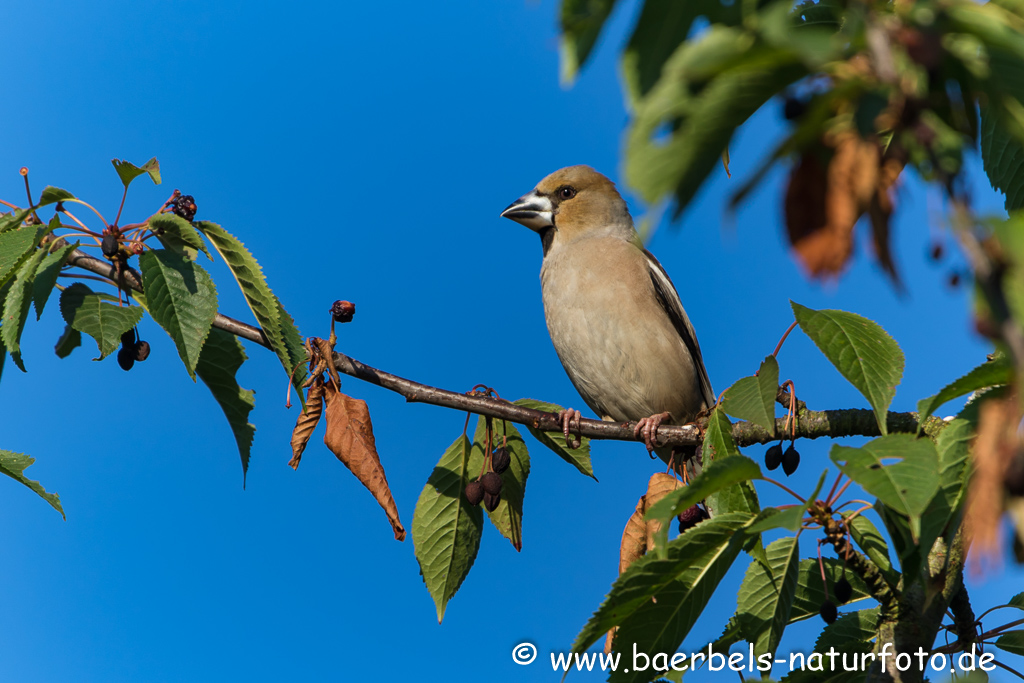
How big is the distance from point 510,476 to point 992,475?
3443 mm

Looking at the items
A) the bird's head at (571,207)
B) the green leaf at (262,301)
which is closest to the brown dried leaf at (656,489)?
the green leaf at (262,301)

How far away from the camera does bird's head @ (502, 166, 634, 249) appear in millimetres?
8359

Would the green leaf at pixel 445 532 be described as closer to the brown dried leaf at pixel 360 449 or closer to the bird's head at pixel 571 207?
the brown dried leaf at pixel 360 449

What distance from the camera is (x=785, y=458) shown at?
4.21 m

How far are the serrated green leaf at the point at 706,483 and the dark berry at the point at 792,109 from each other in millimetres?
1117

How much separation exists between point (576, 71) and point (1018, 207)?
303cm

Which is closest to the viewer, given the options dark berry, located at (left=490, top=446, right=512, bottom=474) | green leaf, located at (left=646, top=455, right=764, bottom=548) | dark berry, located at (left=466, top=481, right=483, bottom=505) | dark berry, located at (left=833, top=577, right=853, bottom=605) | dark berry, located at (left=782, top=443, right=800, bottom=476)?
green leaf, located at (left=646, top=455, right=764, bottom=548)

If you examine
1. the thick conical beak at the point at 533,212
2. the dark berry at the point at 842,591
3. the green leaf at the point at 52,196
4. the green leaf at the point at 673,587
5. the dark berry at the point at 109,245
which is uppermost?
the thick conical beak at the point at 533,212

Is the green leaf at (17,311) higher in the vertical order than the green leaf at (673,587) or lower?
higher

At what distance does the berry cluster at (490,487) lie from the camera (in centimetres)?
436

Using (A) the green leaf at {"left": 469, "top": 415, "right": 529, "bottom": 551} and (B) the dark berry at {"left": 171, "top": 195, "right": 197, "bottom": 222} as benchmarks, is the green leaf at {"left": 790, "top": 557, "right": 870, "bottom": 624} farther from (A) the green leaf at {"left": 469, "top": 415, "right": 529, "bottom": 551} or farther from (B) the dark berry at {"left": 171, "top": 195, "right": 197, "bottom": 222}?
(B) the dark berry at {"left": 171, "top": 195, "right": 197, "bottom": 222}

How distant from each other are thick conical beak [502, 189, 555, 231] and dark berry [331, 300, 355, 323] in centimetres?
469

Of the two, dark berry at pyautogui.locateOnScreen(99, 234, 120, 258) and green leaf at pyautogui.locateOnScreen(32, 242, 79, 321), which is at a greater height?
dark berry at pyautogui.locateOnScreen(99, 234, 120, 258)

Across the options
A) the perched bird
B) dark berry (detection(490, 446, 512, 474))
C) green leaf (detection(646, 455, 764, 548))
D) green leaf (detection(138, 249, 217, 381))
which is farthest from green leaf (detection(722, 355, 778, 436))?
the perched bird
